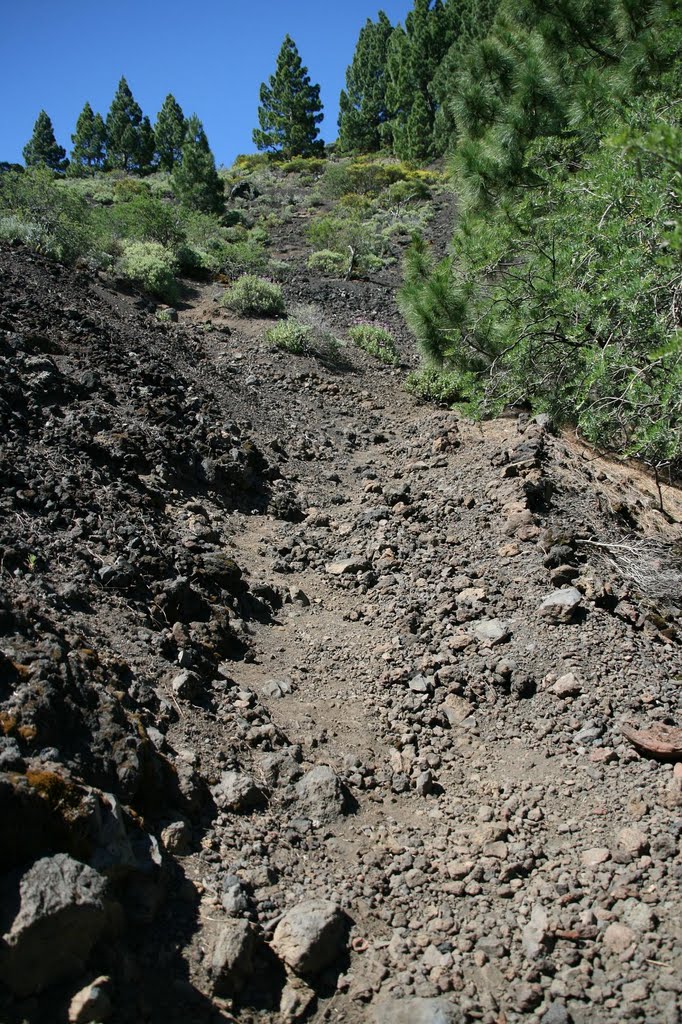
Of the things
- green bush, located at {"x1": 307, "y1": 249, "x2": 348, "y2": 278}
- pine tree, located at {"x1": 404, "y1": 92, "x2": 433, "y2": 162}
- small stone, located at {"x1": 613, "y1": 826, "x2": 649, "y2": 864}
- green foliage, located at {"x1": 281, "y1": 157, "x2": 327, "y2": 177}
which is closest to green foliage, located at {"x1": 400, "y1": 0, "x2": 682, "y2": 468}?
small stone, located at {"x1": 613, "y1": 826, "x2": 649, "y2": 864}

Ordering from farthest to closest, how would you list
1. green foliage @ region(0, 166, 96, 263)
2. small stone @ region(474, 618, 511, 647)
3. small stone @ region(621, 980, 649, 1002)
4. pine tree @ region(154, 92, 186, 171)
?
pine tree @ region(154, 92, 186, 171) < green foliage @ region(0, 166, 96, 263) < small stone @ region(474, 618, 511, 647) < small stone @ region(621, 980, 649, 1002)

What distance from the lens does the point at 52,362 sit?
720cm

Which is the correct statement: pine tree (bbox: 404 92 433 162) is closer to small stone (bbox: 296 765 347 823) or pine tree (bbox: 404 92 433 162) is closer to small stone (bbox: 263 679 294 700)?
small stone (bbox: 263 679 294 700)

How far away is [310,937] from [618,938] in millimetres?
1143

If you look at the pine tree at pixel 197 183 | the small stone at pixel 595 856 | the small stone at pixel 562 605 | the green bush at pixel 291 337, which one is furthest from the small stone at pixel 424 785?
the pine tree at pixel 197 183

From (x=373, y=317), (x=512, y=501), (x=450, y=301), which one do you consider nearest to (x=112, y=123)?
(x=373, y=317)

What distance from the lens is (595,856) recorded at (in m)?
3.10

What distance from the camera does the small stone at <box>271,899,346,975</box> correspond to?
8.52 feet

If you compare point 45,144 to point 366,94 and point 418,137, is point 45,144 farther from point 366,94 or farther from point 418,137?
point 418,137

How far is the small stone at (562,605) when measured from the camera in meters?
4.48

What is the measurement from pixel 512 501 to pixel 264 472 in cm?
259

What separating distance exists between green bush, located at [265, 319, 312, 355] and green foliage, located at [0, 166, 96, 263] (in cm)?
371

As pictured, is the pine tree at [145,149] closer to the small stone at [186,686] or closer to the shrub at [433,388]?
the shrub at [433,388]

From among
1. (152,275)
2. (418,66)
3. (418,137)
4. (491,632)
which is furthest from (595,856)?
(418,66)
